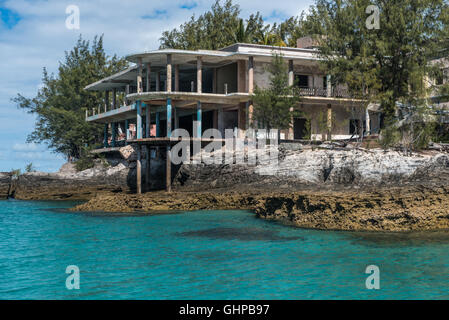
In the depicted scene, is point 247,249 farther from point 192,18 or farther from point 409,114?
point 192,18

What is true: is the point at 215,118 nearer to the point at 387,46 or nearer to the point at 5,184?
the point at 387,46

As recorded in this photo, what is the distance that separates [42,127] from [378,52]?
124 ft

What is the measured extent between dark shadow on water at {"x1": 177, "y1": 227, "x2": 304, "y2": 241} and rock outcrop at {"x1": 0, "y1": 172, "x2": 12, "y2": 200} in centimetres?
2876

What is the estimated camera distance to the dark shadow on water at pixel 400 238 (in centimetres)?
1595

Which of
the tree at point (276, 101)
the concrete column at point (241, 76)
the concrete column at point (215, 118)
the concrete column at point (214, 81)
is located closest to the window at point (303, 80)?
the tree at point (276, 101)

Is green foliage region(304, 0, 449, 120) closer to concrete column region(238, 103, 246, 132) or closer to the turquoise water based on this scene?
concrete column region(238, 103, 246, 132)

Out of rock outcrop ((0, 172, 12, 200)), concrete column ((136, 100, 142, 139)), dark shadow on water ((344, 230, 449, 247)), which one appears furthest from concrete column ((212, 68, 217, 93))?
dark shadow on water ((344, 230, 449, 247))

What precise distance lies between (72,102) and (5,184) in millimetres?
13250

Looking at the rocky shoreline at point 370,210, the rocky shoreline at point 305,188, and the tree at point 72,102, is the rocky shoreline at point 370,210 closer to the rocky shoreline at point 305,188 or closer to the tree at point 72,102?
the rocky shoreline at point 305,188

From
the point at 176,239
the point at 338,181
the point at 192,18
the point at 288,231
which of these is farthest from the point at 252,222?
the point at 192,18

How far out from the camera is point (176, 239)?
18.0 meters

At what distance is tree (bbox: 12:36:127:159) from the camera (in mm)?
51719

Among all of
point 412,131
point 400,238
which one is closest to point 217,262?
point 400,238

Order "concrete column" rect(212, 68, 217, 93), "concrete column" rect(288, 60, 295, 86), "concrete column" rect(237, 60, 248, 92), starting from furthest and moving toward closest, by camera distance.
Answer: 1. "concrete column" rect(212, 68, 217, 93)
2. "concrete column" rect(237, 60, 248, 92)
3. "concrete column" rect(288, 60, 295, 86)
